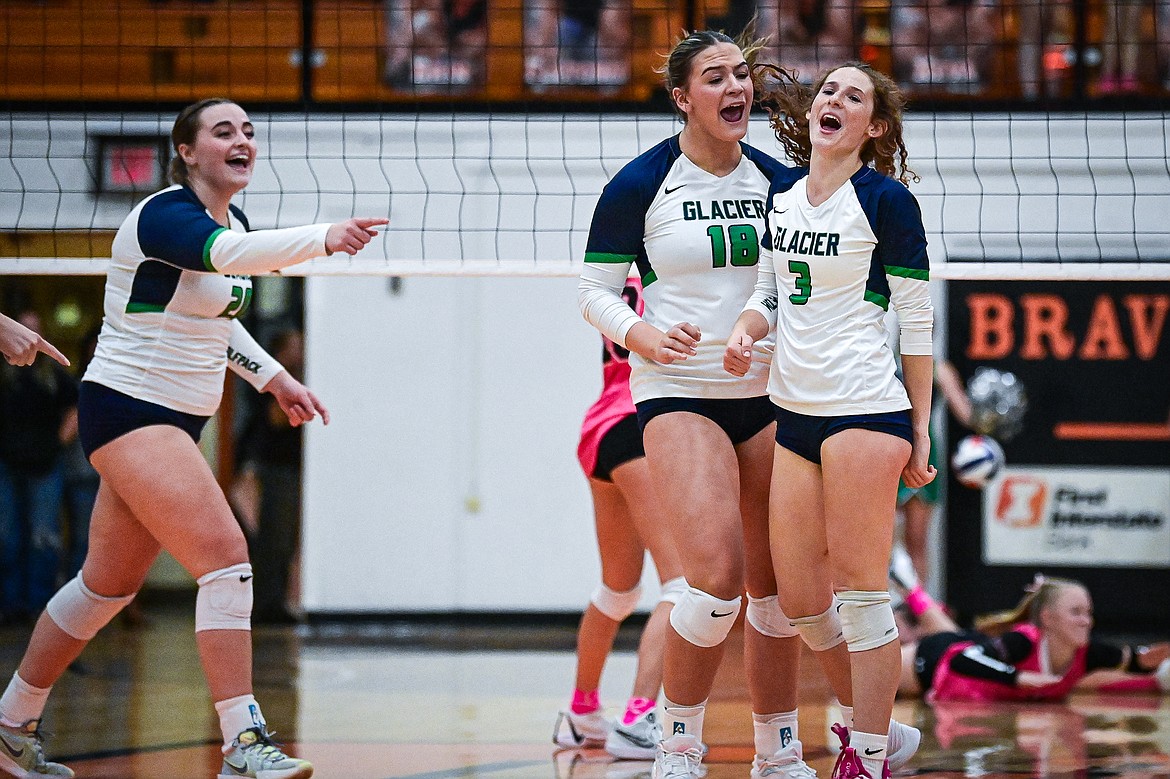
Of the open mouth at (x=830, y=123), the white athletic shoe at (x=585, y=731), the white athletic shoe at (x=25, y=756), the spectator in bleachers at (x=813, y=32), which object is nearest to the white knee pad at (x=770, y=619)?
the white athletic shoe at (x=585, y=731)

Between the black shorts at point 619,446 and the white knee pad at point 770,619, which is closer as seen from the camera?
the white knee pad at point 770,619

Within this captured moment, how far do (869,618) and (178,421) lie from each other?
1.98 meters

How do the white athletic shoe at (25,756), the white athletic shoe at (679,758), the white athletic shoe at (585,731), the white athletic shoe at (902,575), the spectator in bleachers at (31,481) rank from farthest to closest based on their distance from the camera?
the spectator in bleachers at (31,481) → the white athletic shoe at (902,575) → the white athletic shoe at (585,731) → the white athletic shoe at (25,756) → the white athletic shoe at (679,758)

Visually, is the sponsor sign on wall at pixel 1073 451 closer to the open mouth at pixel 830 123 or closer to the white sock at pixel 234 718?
the open mouth at pixel 830 123

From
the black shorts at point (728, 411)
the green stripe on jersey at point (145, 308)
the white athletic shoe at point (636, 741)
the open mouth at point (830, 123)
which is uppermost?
the open mouth at point (830, 123)

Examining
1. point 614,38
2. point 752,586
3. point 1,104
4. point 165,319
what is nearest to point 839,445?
point 752,586

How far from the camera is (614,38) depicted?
898 cm

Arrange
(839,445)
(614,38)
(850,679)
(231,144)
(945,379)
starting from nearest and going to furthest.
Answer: (839,445) → (850,679) → (231,144) → (945,379) → (614,38)

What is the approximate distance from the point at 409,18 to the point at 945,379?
4.05 metres

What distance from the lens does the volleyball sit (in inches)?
318

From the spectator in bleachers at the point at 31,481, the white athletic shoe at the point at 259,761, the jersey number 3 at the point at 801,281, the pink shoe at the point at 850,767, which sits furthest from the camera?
the spectator in bleachers at the point at 31,481

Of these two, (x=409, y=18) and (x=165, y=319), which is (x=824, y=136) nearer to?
(x=165, y=319)

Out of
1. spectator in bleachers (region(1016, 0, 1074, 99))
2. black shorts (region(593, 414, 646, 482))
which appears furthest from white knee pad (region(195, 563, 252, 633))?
spectator in bleachers (region(1016, 0, 1074, 99))

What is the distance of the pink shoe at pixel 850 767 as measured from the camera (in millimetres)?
3391
